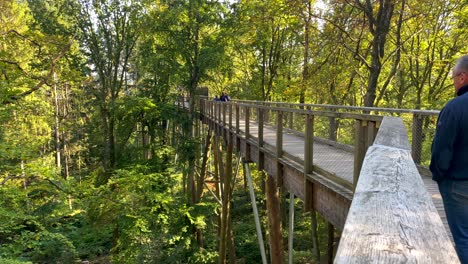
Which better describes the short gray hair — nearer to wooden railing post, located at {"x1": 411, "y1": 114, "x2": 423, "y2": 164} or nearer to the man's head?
the man's head

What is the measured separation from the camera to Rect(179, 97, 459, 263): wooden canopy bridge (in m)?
0.81

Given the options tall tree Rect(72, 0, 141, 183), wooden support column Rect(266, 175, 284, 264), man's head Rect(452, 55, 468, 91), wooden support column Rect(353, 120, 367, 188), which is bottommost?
wooden support column Rect(266, 175, 284, 264)

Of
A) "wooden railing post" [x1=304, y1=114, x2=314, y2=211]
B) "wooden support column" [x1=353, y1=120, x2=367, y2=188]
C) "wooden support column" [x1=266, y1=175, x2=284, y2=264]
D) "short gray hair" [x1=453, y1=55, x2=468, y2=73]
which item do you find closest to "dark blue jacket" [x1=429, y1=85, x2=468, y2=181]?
"short gray hair" [x1=453, y1=55, x2=468, y2=73]

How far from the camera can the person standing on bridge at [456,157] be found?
6.85 ft

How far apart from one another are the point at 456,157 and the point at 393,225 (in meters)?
1.60

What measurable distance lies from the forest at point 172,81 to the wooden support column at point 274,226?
3.97 metres

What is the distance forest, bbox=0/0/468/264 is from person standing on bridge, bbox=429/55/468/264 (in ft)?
25.1

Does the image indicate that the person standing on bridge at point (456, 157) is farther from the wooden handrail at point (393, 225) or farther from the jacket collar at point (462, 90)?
the wooden handrail at point (393, 225)

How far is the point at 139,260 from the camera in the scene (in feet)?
41.7

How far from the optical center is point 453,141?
2.11 metres

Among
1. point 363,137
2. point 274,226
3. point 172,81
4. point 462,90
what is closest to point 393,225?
point 462,90

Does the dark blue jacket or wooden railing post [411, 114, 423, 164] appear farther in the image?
wooden railing post [411, 114, 423, 164]

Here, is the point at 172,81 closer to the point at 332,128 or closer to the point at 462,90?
the point at 332,128

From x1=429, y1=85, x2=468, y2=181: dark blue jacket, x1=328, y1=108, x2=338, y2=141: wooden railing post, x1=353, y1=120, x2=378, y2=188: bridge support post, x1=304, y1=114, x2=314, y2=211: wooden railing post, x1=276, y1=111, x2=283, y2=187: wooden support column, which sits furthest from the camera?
x1=328, y1=108, x2=338, y2=141: wooden railing post
